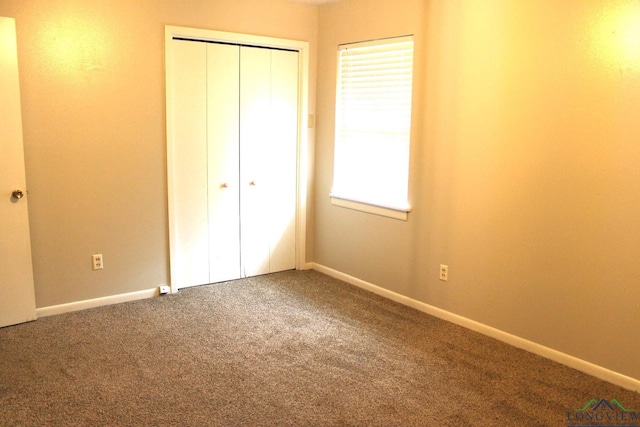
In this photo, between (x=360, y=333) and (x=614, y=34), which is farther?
(x=360, y=333)

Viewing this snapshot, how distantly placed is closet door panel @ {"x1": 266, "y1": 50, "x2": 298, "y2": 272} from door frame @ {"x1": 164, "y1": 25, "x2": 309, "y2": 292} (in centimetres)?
5

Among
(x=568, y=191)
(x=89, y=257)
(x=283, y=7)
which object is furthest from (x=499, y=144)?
(x=89, y=257)

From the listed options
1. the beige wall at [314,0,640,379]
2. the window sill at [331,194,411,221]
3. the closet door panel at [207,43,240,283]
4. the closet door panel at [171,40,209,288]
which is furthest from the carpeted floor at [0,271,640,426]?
the window sill at [331,194,411,221]

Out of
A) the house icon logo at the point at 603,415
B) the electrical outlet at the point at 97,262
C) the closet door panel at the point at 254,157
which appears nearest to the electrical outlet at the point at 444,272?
the house icon logo at the point at 603,415

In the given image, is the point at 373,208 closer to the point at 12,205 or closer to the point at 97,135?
the point at 97,135

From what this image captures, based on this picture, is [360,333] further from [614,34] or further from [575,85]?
[614,34]

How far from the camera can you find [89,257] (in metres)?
3.80

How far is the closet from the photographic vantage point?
162 inches

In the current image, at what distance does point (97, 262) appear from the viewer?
384cm

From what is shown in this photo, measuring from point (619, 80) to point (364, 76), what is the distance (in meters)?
1.99

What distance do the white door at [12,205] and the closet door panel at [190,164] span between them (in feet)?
3.43

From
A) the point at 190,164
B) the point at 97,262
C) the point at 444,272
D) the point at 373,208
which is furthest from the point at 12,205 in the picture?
the point at 444,272

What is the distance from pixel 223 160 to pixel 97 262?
4.16 ft

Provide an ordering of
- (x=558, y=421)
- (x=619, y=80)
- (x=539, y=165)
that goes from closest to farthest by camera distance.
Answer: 1. (x=558, y=421)
2. (x=619, y=80)
3. (x=539, y=165)
